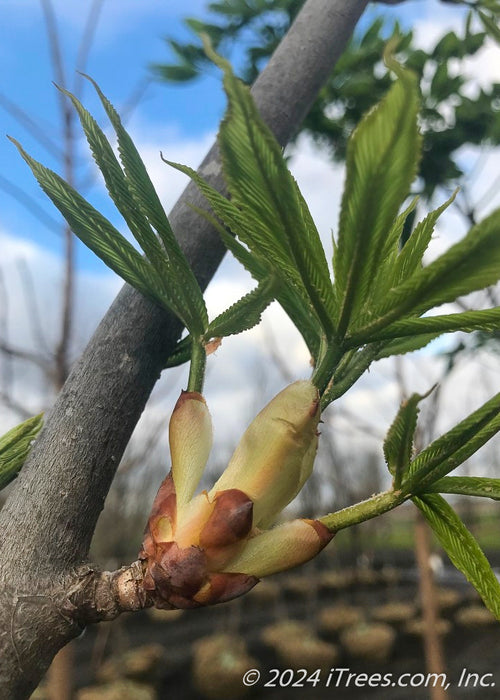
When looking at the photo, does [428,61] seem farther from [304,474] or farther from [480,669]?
[480,669]

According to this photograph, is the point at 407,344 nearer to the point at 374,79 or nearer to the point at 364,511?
the point at 364,511

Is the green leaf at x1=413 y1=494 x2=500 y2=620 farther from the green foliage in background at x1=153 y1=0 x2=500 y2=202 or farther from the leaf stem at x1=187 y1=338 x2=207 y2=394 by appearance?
the green foliage in background at x1=153 y1=0 x2=500 y2=202

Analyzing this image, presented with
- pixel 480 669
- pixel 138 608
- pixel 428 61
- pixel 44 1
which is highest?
pixel 44 1

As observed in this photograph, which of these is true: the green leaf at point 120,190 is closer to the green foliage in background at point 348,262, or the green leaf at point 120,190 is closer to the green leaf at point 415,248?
the green foliage in background at point 348,262

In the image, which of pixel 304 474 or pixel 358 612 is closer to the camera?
pixel 304 474

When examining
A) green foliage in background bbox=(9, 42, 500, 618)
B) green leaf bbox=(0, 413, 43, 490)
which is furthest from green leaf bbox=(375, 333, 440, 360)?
green leaf bbox=(0, 413, 43, 490)

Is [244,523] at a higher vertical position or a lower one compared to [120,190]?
lower

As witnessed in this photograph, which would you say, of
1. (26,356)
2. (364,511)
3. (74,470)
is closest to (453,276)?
(364,511)

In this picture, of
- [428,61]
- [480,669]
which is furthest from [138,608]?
[480,669]
